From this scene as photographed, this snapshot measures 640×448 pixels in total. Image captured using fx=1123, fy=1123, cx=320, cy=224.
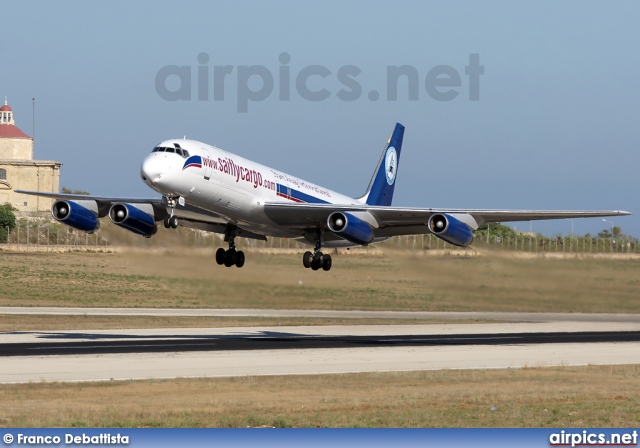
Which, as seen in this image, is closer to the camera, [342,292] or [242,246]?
[242,246]

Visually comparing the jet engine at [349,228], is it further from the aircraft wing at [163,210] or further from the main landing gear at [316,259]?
the aircraft wing at [163,210]

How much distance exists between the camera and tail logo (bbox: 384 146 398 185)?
230 ft

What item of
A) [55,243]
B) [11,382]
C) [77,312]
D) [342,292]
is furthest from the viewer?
[55,243]

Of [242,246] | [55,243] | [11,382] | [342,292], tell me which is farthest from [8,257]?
[11,382]

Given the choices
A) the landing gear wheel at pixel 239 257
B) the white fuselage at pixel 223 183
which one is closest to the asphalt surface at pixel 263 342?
the landing gear wheel at pixel 239 257

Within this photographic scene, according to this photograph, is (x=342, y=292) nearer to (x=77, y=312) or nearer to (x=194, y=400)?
(x=77, y=312)

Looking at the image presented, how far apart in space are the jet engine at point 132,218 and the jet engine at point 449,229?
1355 centimetres

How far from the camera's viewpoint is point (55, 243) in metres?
136

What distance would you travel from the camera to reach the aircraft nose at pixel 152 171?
150ft

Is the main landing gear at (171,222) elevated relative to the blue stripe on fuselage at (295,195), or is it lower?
lower

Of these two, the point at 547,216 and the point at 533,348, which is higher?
the point at 547,216

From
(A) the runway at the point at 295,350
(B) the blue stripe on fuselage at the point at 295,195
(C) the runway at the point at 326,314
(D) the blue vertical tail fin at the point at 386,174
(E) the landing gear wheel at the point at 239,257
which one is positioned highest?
(D) the blue vertical tail fin at the point at 386,174

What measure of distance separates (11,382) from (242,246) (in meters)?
27.9

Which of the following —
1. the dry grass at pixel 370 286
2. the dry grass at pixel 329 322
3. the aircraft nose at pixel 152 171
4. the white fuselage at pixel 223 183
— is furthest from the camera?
the dry grass at pixel 370 286
